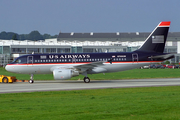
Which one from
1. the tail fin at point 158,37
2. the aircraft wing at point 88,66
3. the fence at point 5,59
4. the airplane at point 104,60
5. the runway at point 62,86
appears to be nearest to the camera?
the runway at point 62,86

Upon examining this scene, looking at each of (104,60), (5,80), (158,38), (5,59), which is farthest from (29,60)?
(5,59)

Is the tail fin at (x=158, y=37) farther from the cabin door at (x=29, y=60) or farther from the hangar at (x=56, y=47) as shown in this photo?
the hangar at (x=56, y=47)

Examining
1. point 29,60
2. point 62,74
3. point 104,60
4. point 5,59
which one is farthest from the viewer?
point 5,59

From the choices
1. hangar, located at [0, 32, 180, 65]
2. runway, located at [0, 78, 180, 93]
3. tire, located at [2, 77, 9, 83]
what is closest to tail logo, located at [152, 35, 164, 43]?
runway, located at [0, 78, 180, 93]

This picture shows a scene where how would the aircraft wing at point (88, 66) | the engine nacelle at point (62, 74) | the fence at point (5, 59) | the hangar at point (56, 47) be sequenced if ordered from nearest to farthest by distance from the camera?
the engine nacelle at point (62, 74)
the aircraft wing at point (88, 66)
the fence at point (5, 59)
the hangar at point (56, 47)

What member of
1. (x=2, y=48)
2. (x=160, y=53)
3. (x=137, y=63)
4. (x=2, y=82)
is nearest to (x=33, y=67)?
→ (x=2, y=82)

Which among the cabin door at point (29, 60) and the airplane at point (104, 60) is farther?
the cabin door at point (29, 60)

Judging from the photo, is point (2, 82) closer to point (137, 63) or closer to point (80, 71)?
point (80, 71)

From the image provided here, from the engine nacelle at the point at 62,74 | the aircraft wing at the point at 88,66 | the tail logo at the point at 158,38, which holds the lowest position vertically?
the engine nacelle at the point at 62,74

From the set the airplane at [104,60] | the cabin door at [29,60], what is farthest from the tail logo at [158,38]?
the cabin door at [29,60]

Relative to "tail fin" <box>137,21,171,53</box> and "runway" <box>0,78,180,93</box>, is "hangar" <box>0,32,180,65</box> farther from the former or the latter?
"tail fin" <box>137,21,171,53</box>

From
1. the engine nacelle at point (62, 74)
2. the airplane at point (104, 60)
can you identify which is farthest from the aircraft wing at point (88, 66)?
the engine nacelle at point (62, 74)

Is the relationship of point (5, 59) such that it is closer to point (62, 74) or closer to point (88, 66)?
point (62, 74)

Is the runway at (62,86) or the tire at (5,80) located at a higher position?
the tire at (5,80)
